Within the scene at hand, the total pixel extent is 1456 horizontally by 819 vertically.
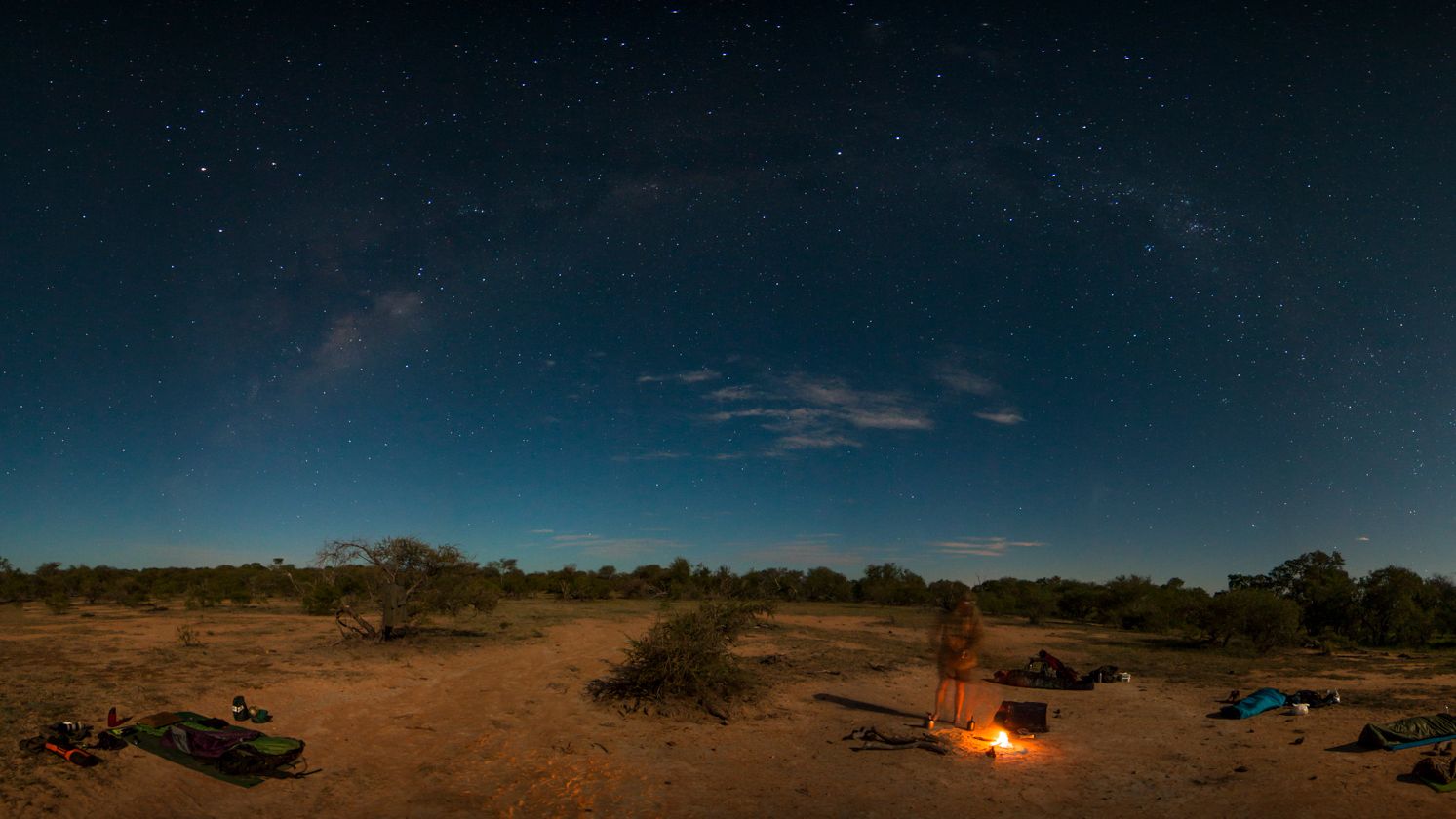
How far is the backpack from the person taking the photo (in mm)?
10383

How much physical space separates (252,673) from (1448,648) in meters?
51.0

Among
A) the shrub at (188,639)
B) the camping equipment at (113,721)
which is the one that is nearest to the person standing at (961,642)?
the camping equipment at (113,721)

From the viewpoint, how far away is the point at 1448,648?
32562mm

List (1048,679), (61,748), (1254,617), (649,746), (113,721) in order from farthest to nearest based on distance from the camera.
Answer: (1254,617)
(1048,679)
(649,746)
(113,721)
(61,748)

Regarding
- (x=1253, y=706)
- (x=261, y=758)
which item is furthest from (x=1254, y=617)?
(x=261, y=758)

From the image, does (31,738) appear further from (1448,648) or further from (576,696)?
(1448,648)

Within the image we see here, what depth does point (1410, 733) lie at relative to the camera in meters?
11.8

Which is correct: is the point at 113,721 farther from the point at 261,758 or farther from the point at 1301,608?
the point at 1301,608

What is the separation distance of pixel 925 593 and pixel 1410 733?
62.9 meters

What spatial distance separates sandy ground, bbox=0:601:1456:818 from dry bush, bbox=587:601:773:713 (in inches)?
29.7

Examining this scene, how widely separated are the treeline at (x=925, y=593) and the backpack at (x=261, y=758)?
13.0 m

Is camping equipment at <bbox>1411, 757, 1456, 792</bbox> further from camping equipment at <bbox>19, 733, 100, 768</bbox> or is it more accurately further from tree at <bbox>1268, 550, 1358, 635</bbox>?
tree at <bbox>1268, 550, 1358, 635</bbox>

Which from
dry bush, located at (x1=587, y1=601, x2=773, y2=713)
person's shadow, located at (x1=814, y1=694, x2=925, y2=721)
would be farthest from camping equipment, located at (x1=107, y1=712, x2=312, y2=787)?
person's shadow, located at (x1=814, y1=694, x2=925, y2=721)

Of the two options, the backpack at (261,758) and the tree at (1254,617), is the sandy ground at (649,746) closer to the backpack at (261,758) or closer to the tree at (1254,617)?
the backpack at (261,758)
